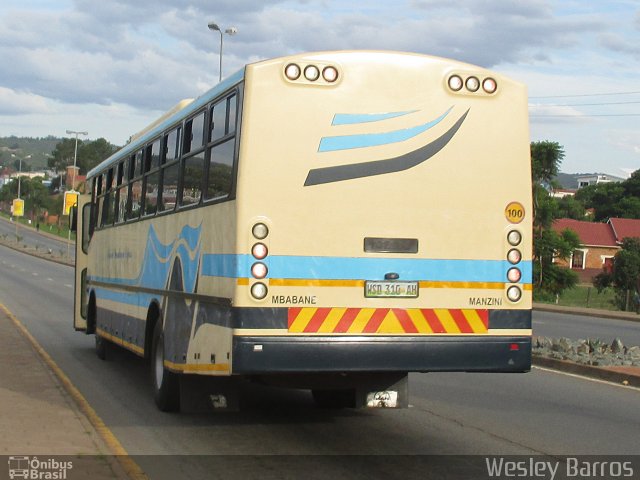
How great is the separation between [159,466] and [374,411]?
370cm

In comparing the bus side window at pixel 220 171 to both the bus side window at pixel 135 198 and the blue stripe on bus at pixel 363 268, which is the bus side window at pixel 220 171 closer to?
the blue stripe on bus at pixel 363 268

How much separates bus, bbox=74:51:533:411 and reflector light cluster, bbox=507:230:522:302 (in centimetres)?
2

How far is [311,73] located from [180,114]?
278 cm

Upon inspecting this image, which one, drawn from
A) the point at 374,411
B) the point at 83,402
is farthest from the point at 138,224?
the point at 374,411

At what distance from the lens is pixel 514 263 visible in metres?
9.61

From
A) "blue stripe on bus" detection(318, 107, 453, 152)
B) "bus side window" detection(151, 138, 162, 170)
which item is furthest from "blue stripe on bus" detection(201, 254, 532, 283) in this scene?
"bus side window" detection(151, 138, 162, 170)

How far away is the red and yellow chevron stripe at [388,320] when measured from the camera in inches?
356

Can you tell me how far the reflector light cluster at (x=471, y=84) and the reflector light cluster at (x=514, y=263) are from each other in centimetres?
127

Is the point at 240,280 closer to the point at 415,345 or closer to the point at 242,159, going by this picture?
the point at 242,159

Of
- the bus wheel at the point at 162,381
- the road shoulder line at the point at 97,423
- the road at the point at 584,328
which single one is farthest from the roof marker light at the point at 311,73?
the road at the point at 584,328

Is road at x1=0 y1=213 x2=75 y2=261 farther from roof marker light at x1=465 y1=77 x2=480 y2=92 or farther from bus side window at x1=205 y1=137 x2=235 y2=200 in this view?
roof marker light at x1=465 y1=77 x2=480 y2=92

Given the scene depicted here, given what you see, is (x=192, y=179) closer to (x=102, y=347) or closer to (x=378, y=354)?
(x=378, y=354)

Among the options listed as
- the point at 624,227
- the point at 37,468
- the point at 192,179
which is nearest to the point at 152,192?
the point at 192,179

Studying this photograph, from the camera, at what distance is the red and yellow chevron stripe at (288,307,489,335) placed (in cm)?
905
